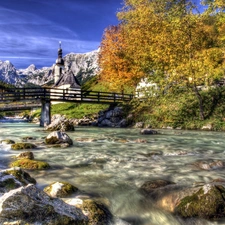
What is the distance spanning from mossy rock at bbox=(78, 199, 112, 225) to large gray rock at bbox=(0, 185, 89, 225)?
38 centimetres

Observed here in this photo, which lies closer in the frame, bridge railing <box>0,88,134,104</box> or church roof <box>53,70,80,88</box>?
bridge railing <box>0,88,134,104</box>

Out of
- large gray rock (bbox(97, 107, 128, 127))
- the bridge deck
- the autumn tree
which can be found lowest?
large gray rock (bbox(97, 107, 128, 127))

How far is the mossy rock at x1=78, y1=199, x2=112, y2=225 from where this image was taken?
181 inches

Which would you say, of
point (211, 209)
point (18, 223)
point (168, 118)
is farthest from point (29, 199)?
point (168, 118)

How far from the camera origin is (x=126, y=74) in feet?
119

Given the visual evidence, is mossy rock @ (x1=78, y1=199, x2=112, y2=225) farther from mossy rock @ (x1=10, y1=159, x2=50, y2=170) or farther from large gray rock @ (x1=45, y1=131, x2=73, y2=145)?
large gray rock @ (x1=45, y1=131, x2=73, y2=145)

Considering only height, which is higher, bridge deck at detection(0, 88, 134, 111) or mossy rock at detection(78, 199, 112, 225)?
bridge deck at detection(0, 88, 134, 111)

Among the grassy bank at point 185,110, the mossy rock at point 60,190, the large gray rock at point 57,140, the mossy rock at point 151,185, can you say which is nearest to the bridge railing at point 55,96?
the grassy bank at point 185,110

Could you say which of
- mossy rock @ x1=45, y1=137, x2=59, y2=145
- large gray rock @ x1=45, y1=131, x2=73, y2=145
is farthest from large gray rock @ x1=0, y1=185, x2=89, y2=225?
mossy rock @ x1=45, y1=137, x2=59, y2=145

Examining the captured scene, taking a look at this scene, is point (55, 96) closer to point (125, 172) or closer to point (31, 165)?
point (31, 165)

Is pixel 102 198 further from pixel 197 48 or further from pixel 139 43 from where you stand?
pixel 139 43

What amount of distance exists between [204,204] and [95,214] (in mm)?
2246

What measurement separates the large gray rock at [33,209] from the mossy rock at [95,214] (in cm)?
38

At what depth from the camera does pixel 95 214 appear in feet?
15.5
